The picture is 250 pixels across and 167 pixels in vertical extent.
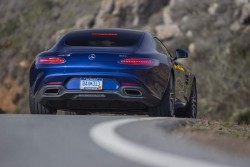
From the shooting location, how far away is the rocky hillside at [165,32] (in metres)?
35.0

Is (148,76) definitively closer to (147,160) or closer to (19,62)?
(147,160)

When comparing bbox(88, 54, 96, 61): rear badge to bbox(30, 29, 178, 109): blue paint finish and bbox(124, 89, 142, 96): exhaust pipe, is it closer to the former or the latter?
bbox(30, 29, 178, 109): blue paint finish

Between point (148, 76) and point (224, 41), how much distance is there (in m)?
29.1

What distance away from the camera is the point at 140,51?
9.82 m

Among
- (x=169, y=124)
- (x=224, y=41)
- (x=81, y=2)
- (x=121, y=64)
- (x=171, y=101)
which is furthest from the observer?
(x=81, y=2)

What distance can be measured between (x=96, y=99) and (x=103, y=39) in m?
1.09

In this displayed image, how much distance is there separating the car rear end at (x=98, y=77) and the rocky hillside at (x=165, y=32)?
71.6ft

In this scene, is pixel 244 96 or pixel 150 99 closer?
pixel 150 99

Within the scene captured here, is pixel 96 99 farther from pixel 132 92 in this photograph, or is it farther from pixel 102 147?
pixel 102 147

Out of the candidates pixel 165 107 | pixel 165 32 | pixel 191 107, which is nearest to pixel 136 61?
pixel 165 107

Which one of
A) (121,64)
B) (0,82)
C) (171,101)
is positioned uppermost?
(121,64)

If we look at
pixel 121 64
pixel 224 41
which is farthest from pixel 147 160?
pixel 224 41

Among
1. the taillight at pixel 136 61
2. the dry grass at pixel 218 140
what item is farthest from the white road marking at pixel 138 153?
the taillight at pixel 136 61

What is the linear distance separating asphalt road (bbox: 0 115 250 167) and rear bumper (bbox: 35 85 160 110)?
197cm
